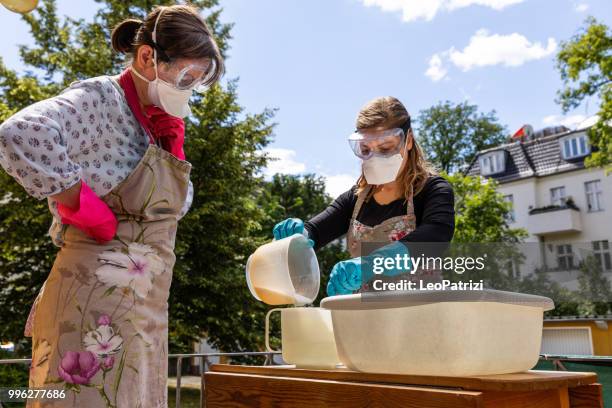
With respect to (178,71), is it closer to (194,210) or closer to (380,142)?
(380,142)

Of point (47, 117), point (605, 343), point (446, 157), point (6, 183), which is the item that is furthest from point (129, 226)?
point (446, 157)

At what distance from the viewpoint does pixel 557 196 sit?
23.2 m

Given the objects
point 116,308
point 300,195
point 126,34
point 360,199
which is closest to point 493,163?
point 300,195

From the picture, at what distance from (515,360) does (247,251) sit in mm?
9398

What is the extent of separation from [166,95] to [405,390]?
0.91 metres

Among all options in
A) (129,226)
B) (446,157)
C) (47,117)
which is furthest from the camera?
(446,157)

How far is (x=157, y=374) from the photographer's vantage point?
4.03 feet

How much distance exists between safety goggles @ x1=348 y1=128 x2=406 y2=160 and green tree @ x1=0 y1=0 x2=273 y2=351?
7504mm

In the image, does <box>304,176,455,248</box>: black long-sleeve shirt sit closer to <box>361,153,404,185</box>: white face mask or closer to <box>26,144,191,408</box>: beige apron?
<box>361,153,404,185</box>: white face mask

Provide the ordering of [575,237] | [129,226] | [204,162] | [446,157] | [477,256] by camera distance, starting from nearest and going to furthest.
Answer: [129,226] < [477,256] < [204,162] < [575,237] < [446,157]

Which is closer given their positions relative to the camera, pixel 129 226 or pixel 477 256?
pixel 129 226

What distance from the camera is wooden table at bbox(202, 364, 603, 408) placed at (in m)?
0.93

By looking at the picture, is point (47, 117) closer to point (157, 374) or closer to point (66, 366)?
point (66, 366)

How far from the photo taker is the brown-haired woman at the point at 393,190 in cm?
160
